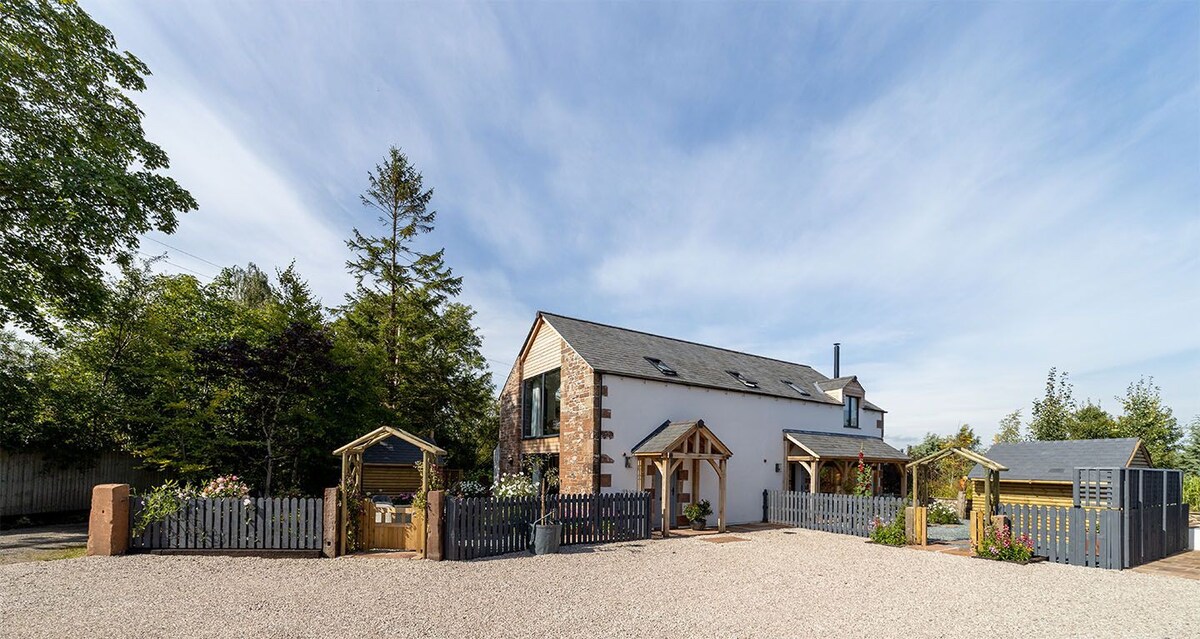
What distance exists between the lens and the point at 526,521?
44.9 feet

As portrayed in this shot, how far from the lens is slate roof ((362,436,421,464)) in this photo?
81.1ft

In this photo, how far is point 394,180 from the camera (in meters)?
33.9

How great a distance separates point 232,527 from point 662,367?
1308cm

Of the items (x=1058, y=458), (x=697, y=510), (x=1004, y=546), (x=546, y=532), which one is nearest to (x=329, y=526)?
(x=546, y=532)

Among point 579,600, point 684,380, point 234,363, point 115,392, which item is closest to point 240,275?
point 115,392

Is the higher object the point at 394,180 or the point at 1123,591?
A: the point at 394,180

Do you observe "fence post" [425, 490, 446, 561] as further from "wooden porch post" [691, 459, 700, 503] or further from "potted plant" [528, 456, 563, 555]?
"wooden porch post" [691, 459, 700, 503]

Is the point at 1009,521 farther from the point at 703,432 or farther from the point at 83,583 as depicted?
the point at 83,583

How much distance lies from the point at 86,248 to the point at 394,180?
19.5 m

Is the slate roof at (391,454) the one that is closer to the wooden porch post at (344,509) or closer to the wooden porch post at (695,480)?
the wooden porch post at (695,480)

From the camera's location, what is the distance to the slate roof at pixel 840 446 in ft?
70.7

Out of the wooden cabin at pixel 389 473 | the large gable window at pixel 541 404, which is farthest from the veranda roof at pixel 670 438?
the wooden cabin at pixel 389 473

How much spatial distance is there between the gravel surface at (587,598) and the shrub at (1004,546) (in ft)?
2.49

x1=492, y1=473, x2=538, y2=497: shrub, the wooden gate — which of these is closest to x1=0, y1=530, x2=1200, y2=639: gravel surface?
the wooden gate
